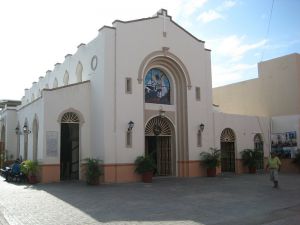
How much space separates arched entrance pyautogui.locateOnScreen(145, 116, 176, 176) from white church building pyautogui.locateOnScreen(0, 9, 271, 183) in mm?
64

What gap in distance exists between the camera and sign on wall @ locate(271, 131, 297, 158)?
27391mm

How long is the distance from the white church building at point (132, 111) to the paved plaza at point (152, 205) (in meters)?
3.08

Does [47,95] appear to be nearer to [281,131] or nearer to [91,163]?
[91,163]

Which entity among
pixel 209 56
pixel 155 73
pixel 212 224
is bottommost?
pixel 212 224

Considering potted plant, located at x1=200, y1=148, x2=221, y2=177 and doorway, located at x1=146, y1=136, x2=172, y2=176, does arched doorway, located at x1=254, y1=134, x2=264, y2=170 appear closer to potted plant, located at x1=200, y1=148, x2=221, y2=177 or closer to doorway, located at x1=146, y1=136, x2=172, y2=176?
potted plant, located at x1=200, y1=148, x2=221, y2=177

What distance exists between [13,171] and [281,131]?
19821mm

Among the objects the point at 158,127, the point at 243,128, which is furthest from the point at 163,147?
the point at 243,128

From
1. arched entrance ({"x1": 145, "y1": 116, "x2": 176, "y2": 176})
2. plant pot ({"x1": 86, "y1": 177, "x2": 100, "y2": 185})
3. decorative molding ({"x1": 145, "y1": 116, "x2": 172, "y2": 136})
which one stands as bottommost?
plant pot ({"x1": 86, "y1": 177, "x2": 100, "y2": 185})

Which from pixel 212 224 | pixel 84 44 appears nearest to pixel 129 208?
pixel 212 224

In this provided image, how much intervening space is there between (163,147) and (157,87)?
12.8 ft

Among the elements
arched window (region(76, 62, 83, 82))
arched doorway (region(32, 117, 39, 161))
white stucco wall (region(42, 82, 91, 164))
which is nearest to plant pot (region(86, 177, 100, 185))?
white stucco wall (region(42, 82, 91, 164))

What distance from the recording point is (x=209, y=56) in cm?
2503

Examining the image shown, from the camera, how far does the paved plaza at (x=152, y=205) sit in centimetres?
1002

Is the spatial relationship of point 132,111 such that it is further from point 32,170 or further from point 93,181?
point 32,170
